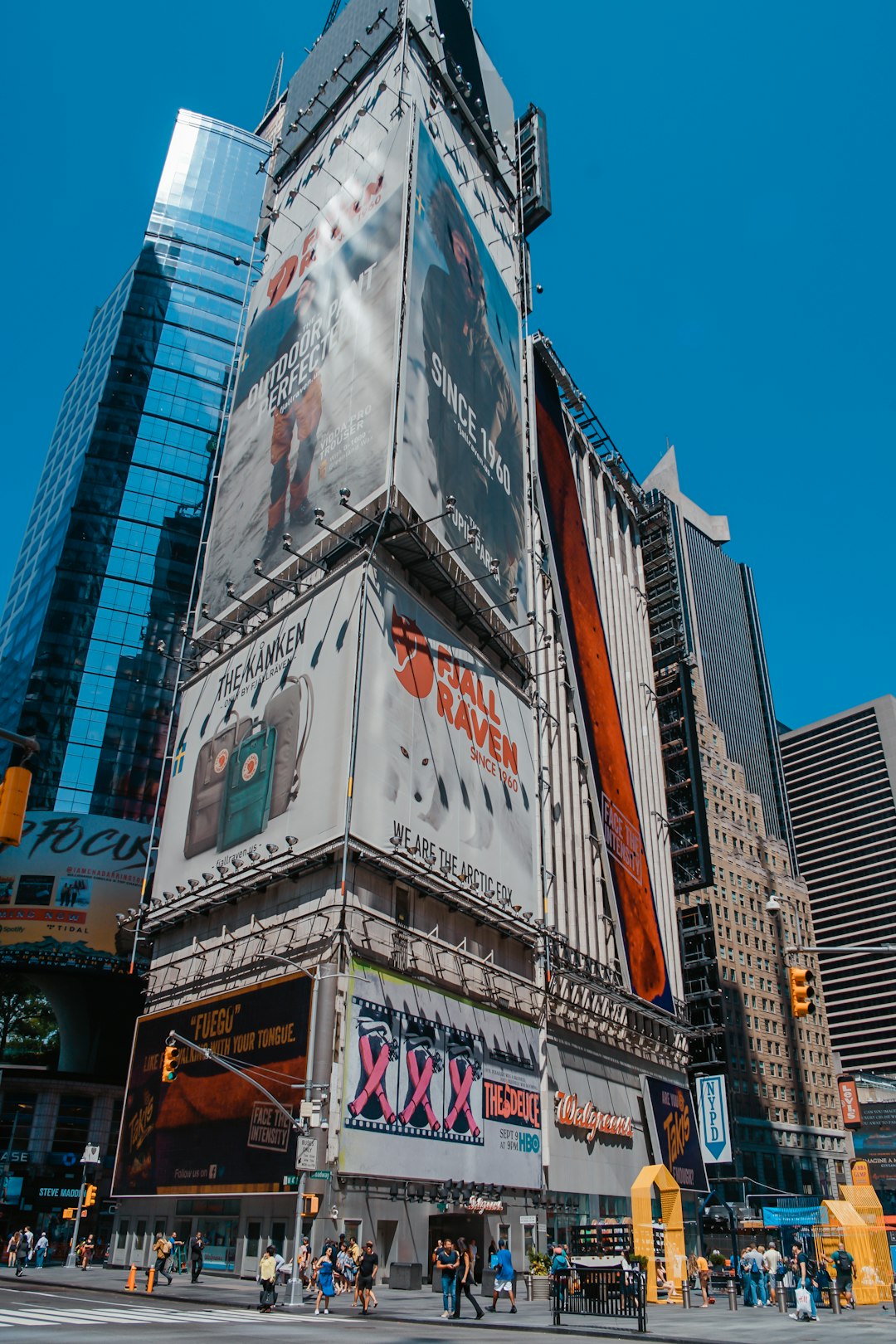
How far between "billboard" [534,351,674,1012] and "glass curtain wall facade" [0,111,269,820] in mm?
26371

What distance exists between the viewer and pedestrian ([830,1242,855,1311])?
3100 centimetres

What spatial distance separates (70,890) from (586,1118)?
3656 centimetres

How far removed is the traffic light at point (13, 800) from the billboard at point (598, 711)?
52924 mm

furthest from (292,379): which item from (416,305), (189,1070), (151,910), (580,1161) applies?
(580,1161)

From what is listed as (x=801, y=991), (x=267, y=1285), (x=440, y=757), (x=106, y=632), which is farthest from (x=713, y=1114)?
(x=106, y=632)

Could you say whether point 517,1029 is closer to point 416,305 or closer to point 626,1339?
point 626,1339

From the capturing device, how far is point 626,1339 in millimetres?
18359

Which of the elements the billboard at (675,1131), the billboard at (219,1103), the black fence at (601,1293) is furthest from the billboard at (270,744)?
the billboard at (675,1131)

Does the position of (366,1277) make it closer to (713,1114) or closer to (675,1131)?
(675,1131)

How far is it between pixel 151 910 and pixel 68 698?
36.2 m

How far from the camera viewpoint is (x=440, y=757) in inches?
1743

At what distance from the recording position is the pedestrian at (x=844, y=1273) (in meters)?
31.0

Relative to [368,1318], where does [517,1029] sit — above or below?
above

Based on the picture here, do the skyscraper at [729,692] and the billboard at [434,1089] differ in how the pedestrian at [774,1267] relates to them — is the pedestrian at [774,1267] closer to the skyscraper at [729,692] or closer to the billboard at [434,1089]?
the billboard at [434,1089]
